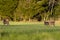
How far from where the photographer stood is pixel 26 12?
4622 cm

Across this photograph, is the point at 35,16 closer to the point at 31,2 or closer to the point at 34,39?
the point at 31,2

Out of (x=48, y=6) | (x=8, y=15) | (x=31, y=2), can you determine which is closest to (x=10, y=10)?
(x=8, y=15)

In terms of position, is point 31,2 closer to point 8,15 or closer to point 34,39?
point 8,15

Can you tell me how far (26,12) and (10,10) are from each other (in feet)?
10.5

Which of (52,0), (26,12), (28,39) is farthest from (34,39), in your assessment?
(52,0)

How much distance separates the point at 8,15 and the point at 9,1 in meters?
2.76

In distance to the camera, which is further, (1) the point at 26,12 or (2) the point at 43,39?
(1) the point at 26,12

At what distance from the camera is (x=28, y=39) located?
34.6 ft

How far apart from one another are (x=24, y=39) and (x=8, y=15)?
36.6 meters

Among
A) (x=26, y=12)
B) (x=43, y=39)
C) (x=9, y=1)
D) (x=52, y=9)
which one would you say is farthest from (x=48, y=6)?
(x=43, y=39)

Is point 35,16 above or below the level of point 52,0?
below

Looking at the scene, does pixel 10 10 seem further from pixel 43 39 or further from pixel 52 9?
pixel 43 39

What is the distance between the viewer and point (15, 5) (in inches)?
1853

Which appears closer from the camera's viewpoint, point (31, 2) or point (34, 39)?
point (34, 39)
